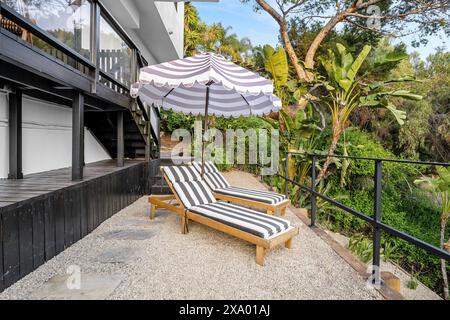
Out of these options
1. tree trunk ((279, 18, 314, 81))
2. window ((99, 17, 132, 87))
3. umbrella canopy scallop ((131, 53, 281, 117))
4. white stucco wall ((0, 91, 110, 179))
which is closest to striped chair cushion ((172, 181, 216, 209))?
umbrella canopy scallop ((131, 53, 281, 117))

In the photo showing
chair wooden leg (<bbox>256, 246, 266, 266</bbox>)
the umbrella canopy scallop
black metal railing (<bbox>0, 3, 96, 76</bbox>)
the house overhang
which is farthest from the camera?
the house overhang

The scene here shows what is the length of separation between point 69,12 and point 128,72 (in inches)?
83.1

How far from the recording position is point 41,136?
16.1ft

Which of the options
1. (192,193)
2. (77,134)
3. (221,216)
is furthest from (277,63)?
(77,134)

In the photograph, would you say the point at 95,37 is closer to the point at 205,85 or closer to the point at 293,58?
the point at 205,85

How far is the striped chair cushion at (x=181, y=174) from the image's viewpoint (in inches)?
169

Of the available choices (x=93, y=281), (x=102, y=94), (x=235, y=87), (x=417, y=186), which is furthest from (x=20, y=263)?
(x=417, y=186)

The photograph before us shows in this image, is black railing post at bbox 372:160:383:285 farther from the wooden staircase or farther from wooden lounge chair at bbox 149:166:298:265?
the wooden staircase

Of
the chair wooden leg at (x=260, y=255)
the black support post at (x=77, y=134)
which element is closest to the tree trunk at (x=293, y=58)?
the black support post at (x=77, y=134)

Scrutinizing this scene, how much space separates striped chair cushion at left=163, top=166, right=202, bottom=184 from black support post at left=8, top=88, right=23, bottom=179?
219cm

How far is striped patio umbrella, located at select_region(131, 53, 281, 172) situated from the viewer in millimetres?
3553

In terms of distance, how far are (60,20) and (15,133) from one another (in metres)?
1.87
